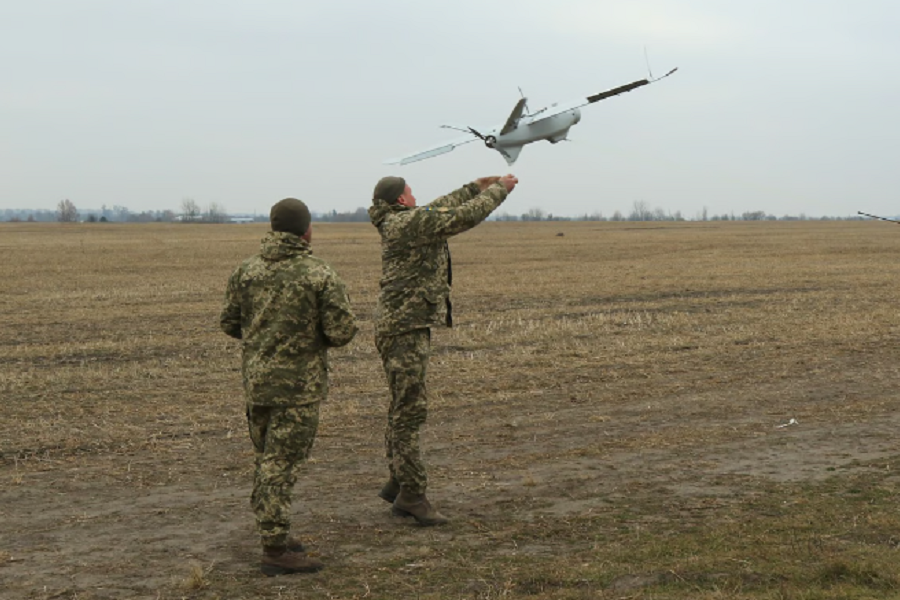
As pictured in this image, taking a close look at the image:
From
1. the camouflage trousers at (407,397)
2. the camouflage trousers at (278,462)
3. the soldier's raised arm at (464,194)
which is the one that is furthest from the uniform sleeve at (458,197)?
the camouflage trousers at (278,462)

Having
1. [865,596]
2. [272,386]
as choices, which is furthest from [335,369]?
[865,596]

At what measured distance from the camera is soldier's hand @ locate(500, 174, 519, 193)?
6.89 m

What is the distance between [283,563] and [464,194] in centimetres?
304

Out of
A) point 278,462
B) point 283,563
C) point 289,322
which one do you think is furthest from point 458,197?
point 283,563

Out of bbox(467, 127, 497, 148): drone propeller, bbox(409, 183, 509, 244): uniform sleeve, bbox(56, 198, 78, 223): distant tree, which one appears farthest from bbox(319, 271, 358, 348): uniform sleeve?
bbox(56, 198, 78, 223): distant tree

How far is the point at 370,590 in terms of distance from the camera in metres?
5.41

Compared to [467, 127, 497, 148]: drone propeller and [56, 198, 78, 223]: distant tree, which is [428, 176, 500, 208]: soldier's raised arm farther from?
[56, 198, 78, 223]: distant tree

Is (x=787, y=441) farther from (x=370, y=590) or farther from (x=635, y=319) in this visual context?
(x=635, y=319)

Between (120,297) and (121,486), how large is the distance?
58.5 feet

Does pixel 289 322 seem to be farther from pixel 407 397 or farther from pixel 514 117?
pixel 514 117

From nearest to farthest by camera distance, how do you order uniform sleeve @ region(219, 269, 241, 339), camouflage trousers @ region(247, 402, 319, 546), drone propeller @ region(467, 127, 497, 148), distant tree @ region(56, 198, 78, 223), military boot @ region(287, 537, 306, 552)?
camouflage trousers @ region(247, 402, 319, 546) < military boot @ region(287, 537, 306, 552) < uniform sleeve @ region(219, 269, 241, 339) < drone propeller @ region(467, 127, 497, 148) < distant tree @ region(56, 198, 78, 223)

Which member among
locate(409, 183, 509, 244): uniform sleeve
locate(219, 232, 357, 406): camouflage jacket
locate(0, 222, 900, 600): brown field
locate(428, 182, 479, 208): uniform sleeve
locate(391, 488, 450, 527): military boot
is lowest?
locate(0, 222, 900, 600): brown field

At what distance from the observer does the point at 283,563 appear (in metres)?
5.71

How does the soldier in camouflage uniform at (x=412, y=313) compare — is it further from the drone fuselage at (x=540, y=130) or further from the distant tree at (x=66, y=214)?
the distant tree at (x=66, y=214)
